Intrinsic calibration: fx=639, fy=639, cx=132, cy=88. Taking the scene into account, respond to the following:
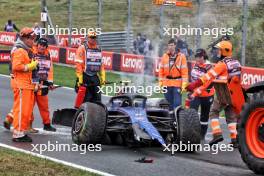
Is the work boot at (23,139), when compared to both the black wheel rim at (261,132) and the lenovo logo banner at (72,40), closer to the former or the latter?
the black wheel rim at (261,132)

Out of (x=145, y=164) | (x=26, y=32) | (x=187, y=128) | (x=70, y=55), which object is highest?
(x=26, y=32)

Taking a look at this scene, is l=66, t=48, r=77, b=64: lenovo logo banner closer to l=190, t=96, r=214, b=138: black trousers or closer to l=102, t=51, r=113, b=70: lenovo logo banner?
l=102, t=51, r=113, b=70: lenovo logo banner

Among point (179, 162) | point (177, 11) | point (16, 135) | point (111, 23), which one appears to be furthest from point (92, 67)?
point (111, 23)

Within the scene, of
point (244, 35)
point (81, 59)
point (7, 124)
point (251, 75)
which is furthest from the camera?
point (244, 35)

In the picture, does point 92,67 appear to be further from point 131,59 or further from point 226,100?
point 131,59

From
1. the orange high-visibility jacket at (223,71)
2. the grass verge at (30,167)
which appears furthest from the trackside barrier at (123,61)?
the grass verge at (30,167)

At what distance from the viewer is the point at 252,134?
8555 mm

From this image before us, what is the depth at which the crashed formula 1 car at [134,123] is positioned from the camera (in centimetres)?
994

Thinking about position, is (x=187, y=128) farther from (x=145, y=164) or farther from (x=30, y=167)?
(x=30, y=167)

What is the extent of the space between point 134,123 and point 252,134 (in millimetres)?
2087

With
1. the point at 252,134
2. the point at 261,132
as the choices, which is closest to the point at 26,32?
the point at 252,134

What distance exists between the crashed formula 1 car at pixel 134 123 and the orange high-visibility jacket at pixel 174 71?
157cm

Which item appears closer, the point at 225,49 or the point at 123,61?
the point at 225,49

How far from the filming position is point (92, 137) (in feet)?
32.7
